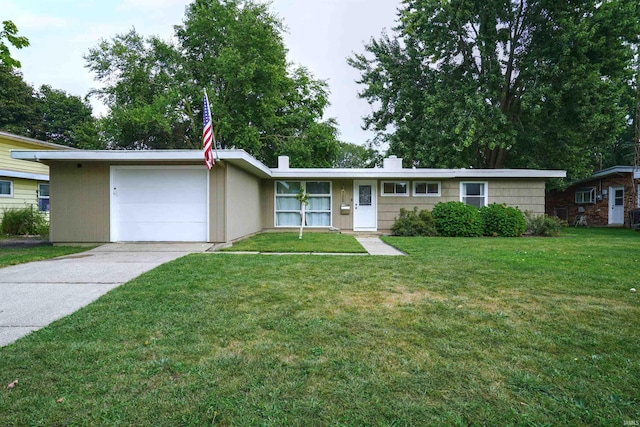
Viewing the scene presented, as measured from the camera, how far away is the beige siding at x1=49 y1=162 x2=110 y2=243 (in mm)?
8867

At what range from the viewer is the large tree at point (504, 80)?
1366cm

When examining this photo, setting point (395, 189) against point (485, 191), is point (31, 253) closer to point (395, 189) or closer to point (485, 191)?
point (395, 189)

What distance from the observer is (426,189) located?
43.8ft

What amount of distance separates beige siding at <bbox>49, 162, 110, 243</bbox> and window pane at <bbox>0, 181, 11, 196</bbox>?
7919 mm

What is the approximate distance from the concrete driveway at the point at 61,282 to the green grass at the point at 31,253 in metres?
0.40

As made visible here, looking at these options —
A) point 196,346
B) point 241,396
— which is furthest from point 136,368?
point 241,396

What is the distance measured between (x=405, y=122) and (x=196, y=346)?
16.2 metres

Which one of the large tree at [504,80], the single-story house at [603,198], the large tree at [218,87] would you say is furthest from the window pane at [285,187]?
the single-story house at [603,198]

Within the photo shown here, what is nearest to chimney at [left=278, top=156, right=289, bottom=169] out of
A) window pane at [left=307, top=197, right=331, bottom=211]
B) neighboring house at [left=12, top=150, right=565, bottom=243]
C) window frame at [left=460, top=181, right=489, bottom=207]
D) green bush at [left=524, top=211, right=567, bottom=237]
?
window pane at [left=307, top=197, right=331, bottom=211]

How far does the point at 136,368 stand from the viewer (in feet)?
7.95

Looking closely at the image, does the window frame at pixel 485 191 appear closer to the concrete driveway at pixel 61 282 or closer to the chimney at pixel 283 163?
the chimney at pixel 283 163

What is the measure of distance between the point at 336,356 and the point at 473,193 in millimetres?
12348

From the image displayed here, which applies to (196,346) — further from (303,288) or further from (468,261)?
(468,261)

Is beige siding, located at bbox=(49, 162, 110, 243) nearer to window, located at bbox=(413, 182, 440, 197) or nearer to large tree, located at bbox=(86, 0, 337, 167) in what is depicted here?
large tree, located at bbox=(86, 0, 337, 167)
